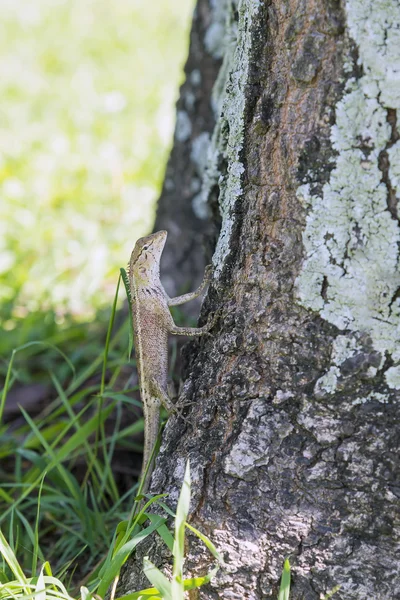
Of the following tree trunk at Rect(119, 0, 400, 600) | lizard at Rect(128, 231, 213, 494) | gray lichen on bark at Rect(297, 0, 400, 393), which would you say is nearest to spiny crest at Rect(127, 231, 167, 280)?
lizard at Rect(128, 231, 213, 494)

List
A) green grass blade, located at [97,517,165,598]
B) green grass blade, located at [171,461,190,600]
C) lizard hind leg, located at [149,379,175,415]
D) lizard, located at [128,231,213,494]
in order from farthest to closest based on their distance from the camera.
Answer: lizard, located at [128,231,213,494] < lizard hind leg, located at [149,379,175,415] < green grass blade, located at [97,517,165,598] < green grass blade, located at [171,461,190,600]

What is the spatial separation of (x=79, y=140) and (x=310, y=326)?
581 cm

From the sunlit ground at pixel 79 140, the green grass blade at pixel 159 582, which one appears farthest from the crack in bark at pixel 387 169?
the sunlit ground at pixel 79 140

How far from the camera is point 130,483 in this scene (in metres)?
3.39

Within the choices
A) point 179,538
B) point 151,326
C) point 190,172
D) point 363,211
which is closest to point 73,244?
point 190,172

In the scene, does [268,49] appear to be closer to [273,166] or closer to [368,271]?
[273,166]

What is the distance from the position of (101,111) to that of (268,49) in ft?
20.4

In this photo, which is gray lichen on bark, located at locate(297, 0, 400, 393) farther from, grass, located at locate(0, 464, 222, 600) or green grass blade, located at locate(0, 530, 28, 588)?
green grass blade, located at locate(0, 530, 28, 588)

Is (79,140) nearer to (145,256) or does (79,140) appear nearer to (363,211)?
(145,256)

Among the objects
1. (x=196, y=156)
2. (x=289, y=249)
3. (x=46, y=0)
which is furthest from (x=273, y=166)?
(x=46, y=0)

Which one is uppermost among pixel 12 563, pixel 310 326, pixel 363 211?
pixel 363 211

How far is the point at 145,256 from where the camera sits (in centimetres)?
322

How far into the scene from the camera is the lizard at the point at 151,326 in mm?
2875

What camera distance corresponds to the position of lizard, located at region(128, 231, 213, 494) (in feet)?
9.43
